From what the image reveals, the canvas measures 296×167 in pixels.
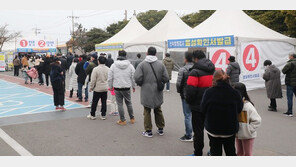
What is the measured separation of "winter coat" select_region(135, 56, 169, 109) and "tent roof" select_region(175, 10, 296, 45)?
24.2 feet

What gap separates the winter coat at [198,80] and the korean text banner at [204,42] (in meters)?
8.06

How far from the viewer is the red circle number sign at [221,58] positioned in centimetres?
1208

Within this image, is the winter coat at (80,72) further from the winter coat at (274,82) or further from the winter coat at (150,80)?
the winter coat at (274,82)

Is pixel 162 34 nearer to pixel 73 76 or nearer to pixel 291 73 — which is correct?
pixel 73 76

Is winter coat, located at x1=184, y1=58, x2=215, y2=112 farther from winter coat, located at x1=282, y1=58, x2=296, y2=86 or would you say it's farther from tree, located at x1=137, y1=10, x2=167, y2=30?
tree, located at x1=137, y1=10, x2=167, y2=30

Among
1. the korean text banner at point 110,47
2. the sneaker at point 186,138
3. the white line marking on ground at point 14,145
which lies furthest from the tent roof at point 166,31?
the white line marking on ground at point 14,145

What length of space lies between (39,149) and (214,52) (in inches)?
377

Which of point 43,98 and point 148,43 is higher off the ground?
point 148,43

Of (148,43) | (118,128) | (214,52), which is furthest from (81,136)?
(148,43)

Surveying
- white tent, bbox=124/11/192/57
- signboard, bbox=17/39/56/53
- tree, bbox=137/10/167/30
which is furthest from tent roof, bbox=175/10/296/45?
tree, bbox=137/10/167/30

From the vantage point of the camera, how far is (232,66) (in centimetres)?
905

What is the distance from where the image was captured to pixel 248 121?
3553mm

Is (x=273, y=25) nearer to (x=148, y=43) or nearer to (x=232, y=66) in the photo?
(x=148, y=43)

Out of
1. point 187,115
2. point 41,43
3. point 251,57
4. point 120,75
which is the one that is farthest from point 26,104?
point 41,43
